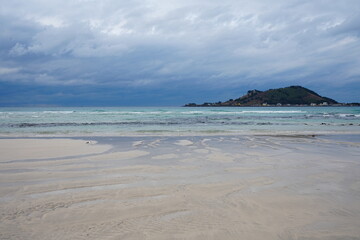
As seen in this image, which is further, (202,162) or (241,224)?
(202,162)

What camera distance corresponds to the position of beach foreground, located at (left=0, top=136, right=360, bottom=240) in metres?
3.05

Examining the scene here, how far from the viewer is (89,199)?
4055 millimetres

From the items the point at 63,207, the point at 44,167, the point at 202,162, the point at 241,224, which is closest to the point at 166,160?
the point at 202,162

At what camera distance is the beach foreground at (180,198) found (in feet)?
10.0

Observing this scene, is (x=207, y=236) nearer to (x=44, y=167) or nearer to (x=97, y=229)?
(x=97, y=229)

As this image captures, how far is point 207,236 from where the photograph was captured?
2.91m

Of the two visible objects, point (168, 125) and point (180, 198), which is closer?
point (180, 198)

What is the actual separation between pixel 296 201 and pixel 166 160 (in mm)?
3890

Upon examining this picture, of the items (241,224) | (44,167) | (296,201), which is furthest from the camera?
(44,167)

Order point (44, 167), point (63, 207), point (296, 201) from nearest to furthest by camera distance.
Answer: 1. point (63, 207)
2. point (296, 201)
3. point (44, 167)

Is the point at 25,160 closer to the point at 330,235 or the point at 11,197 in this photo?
the point at 11,197

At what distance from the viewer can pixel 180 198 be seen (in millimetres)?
4078

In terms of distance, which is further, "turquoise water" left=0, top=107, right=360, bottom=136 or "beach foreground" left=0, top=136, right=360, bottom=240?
"turquoise water" left=0, top=107, right=360, bottom=136

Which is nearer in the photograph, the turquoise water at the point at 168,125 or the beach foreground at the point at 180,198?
the beach foreground at the point at 180,198
